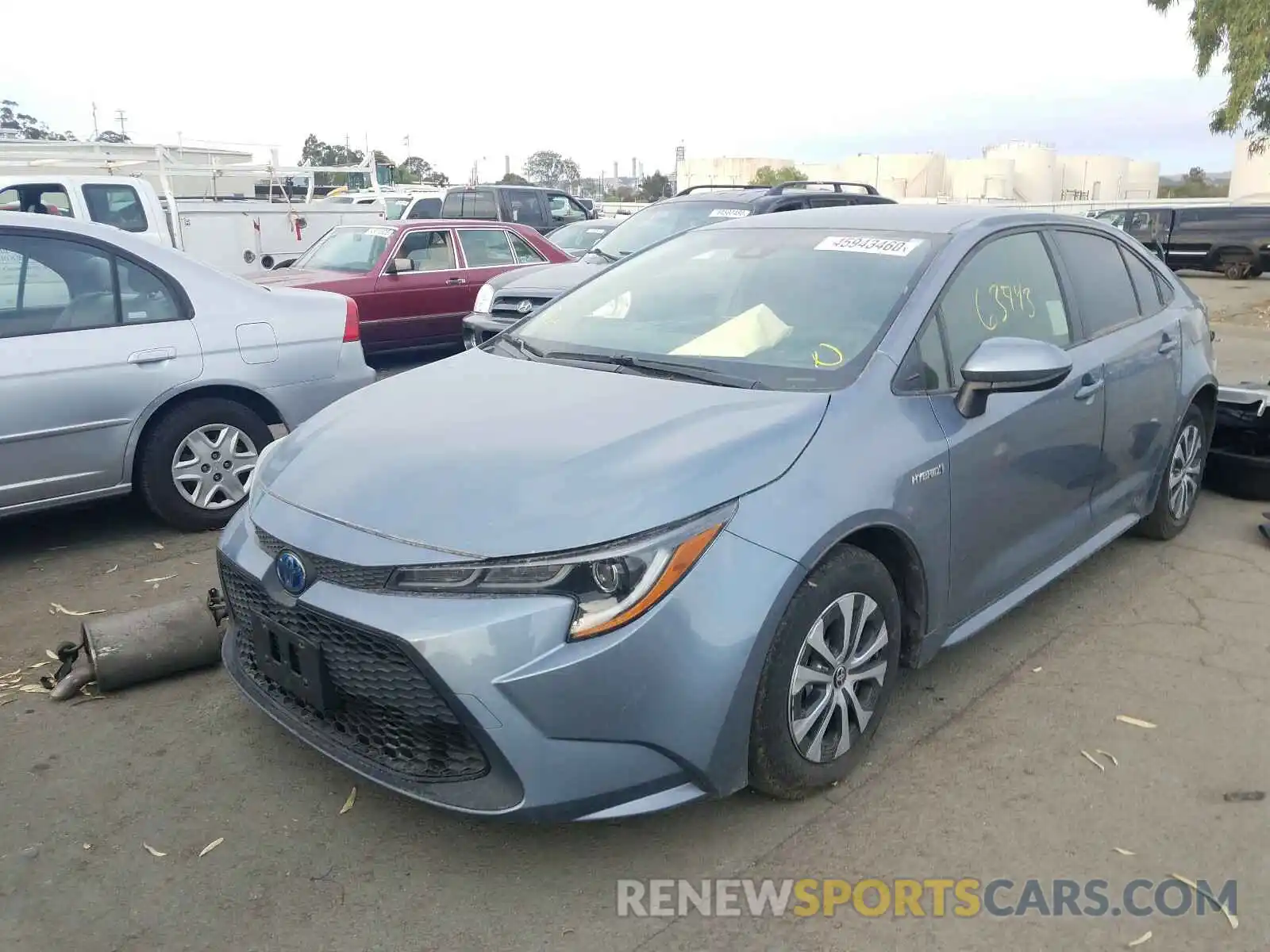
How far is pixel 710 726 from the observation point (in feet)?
8.35

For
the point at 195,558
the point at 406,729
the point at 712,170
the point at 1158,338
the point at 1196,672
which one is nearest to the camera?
the point at 406,729

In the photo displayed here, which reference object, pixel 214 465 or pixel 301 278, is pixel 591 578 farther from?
pixel 301 278

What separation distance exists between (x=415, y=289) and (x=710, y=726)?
27.7ft

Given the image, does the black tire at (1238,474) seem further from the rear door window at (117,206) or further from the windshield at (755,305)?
the rear door window at (117,206)

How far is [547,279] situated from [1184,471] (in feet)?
17.1

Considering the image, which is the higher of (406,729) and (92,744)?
(406,729)

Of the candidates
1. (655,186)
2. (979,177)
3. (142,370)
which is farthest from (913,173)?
(142,370)

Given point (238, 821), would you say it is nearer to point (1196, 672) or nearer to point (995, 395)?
point (995, 395)

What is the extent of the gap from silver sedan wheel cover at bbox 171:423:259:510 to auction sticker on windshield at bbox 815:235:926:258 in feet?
9.87

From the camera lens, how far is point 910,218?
3918 mm

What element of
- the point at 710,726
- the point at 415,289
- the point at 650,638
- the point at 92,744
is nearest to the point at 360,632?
the point at 650,638

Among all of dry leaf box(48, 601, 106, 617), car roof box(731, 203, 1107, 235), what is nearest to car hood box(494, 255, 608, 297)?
car roof box(731, 203, 1107, 235)

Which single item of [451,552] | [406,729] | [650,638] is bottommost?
[406,729]

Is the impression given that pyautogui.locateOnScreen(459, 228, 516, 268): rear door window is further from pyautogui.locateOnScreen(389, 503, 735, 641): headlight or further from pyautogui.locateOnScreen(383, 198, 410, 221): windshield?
pyautogui.locateOnScreen(383, 198, 410, 221): windshield
